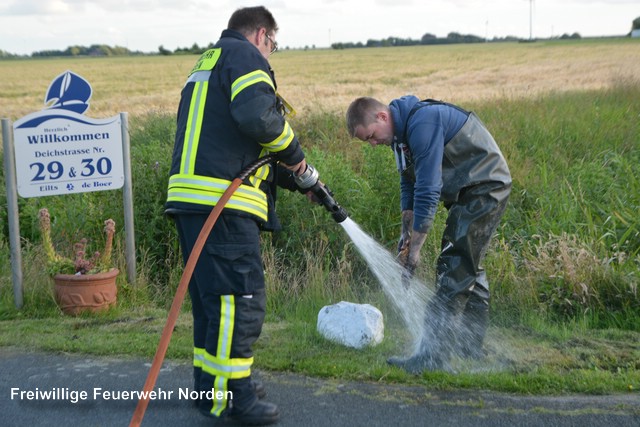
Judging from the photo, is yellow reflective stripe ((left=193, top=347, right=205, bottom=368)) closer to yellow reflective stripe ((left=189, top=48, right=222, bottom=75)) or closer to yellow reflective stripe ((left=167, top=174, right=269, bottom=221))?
yellow reflective stripe ((left=167, top=174, right=269, bottom=221))

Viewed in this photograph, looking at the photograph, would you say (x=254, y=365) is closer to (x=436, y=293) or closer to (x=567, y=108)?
(x=436, y=293)

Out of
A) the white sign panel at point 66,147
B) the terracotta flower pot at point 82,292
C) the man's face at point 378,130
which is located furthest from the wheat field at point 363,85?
the man's face at point 378,130

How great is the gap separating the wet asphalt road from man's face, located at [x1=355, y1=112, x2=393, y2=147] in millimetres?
1536

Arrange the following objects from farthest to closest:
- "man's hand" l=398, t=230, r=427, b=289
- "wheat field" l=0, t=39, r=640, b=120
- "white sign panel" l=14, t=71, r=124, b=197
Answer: "wheat field" l=0, t=39, r=640, b=120
"white sign panel" l=14, t=71, r=124, b=197
"man's hand" l=398, t=230, r=427, b=289

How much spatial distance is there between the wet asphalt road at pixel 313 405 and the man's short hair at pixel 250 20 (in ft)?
7.02

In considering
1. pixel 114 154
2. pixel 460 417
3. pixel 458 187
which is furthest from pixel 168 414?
pixel 114 154

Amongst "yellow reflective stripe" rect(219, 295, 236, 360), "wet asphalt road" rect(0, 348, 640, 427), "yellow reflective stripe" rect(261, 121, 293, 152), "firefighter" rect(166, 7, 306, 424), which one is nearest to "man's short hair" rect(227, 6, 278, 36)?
"firefighter" rect(166, 7, 306, 424)

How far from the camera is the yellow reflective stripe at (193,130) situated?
416 cm

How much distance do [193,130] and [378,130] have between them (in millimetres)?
1245

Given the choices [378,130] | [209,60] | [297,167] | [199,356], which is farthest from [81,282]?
[378,130]

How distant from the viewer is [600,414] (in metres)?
4.18

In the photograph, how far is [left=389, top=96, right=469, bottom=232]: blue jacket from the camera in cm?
472

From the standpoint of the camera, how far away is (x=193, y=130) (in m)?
4.17

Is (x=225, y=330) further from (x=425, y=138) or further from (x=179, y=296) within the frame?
(x=425, y=138)
